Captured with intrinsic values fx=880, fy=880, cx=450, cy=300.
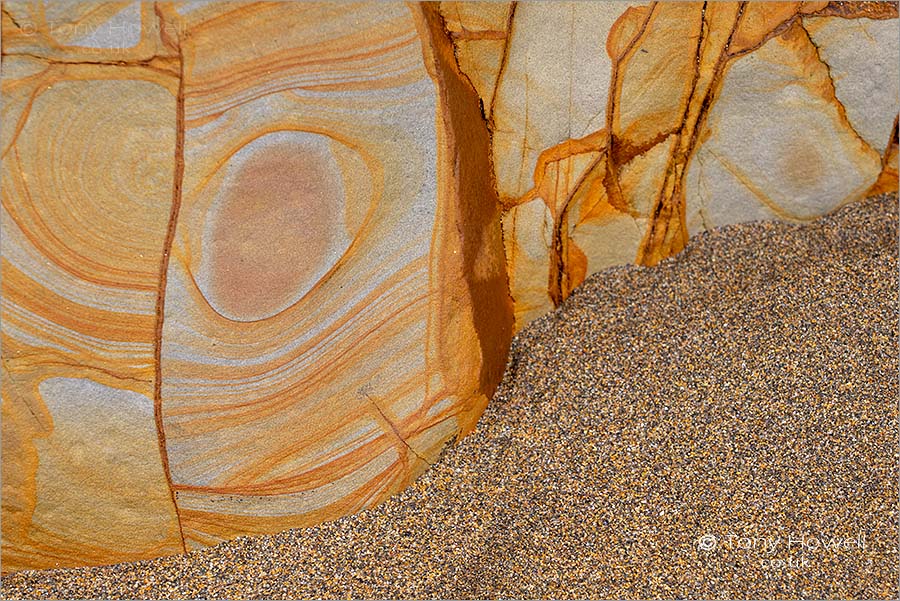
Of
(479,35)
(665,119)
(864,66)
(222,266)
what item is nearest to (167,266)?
(222,266)

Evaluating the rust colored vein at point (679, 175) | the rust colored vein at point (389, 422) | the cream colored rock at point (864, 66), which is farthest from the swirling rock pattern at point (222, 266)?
the cream colored rock at point (864, 66)

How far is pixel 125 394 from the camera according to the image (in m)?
1.48

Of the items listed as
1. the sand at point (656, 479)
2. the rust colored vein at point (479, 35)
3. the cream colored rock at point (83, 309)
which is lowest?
the sand at point (656, 479)

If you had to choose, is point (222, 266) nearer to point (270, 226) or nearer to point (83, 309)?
point (270, 226)

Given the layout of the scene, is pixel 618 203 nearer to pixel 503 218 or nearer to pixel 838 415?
pixel 503 218

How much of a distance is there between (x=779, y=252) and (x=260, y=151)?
117 cm

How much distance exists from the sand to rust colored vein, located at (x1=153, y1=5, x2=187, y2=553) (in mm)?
219

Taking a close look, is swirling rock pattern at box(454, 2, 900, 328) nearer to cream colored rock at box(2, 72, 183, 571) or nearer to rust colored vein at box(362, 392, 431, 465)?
rust colored vein at box(362, 392, 431, 465)

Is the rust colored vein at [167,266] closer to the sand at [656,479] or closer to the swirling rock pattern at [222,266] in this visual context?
the swirling rock pattern at [222,266]

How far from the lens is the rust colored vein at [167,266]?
141 cm

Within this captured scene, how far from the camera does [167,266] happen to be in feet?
4.78

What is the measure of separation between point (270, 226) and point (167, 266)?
181 millimetres

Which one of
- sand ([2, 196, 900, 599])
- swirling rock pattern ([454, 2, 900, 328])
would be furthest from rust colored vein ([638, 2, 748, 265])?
sand ([2, 196, 900, 599])

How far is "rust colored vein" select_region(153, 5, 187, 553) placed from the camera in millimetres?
1409
